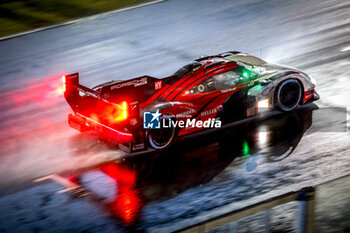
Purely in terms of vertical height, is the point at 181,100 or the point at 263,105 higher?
the point at 181,100

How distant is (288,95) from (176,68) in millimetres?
4271

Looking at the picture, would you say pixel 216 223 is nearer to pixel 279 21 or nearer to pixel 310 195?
pixel 310 195

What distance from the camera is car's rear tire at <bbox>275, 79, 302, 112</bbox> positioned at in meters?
11.3

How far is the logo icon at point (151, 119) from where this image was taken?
10.1 m

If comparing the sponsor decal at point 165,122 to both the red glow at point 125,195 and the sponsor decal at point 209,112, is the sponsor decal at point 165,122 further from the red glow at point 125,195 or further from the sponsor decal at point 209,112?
the red glow at point 125,195

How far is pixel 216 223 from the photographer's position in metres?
5.33

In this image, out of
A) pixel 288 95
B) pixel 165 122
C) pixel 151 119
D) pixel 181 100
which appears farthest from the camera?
pixel 288 95

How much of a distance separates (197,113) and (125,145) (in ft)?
5.10

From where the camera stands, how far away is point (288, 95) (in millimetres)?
11500

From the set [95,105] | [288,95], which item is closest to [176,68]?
[288,95]

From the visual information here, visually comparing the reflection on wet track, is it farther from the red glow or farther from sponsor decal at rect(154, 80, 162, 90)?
sponsor decal at rect(154, 80, 162, 90)

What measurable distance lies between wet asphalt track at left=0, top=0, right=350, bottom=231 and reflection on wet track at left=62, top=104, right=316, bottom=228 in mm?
39

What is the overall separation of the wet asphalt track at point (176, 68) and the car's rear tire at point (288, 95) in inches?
19.3

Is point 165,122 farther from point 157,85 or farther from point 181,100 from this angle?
point 157,85
